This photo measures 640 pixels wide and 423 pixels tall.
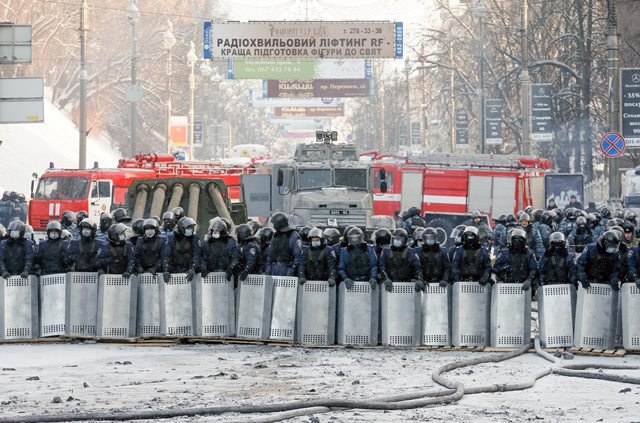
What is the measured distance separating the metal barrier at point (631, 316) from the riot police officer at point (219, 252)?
4.89 metres

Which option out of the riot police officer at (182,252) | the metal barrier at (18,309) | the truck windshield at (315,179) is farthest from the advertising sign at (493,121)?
the metal barrier at (18,309)

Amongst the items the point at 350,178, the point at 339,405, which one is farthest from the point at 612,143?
the point at 339,405

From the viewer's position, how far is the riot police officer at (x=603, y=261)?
19016 mm

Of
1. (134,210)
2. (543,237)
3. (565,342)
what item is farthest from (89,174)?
(565,342)

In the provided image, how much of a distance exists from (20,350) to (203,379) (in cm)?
394

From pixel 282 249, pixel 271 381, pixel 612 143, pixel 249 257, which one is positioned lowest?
pixel 271 381

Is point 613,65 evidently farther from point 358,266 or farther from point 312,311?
point 312,311

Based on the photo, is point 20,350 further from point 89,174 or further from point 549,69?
point 549,69

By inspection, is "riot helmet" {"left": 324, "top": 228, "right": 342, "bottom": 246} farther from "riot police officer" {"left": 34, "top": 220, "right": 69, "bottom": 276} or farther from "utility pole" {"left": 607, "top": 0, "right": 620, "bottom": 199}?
"utility pole" {"left": 607, "top": 0, "right": 620, "bottom": 199}

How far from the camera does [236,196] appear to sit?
4081cm

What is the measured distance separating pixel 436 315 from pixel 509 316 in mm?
894

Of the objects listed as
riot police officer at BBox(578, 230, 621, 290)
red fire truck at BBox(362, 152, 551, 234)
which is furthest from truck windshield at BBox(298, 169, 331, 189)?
riot police officer at BBox(578, 230, 621, 290)

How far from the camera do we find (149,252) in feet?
67.1

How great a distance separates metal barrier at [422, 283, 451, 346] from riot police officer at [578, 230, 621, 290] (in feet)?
5.62
